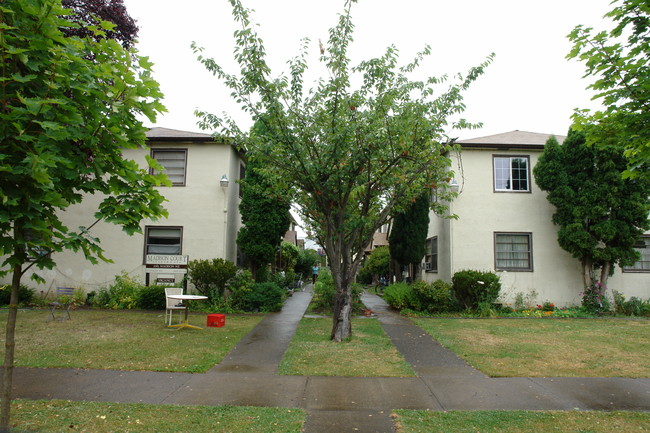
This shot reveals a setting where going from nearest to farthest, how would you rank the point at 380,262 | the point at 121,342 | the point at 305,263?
the point at 121,342
the point at 380,262
the point at 305,263

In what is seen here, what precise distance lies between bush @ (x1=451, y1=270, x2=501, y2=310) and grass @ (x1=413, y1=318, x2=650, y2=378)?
43.7 inches

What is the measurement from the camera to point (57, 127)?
3.26 m

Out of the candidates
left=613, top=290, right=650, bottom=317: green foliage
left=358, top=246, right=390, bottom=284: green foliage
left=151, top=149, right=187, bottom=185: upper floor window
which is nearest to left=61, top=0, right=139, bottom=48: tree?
left=151, top=149, right=187, bottom=185: upper floor window

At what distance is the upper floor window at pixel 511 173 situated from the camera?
15086 mm

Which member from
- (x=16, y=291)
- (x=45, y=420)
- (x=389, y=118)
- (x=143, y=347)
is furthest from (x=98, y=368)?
(x=389, y=118)

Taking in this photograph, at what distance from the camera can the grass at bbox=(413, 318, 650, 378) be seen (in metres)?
7.30

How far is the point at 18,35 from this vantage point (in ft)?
11.0

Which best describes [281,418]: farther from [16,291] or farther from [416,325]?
[416,325]

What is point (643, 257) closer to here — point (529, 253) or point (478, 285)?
point (529, 253)

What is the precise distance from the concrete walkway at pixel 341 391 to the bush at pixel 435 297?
640cm

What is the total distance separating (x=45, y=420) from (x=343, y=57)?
752 cm

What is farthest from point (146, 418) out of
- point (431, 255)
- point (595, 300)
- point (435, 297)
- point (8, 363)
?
point (431, 255)

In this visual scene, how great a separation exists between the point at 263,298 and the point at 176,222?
4236 mm

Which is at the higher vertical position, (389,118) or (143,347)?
(389,118)
